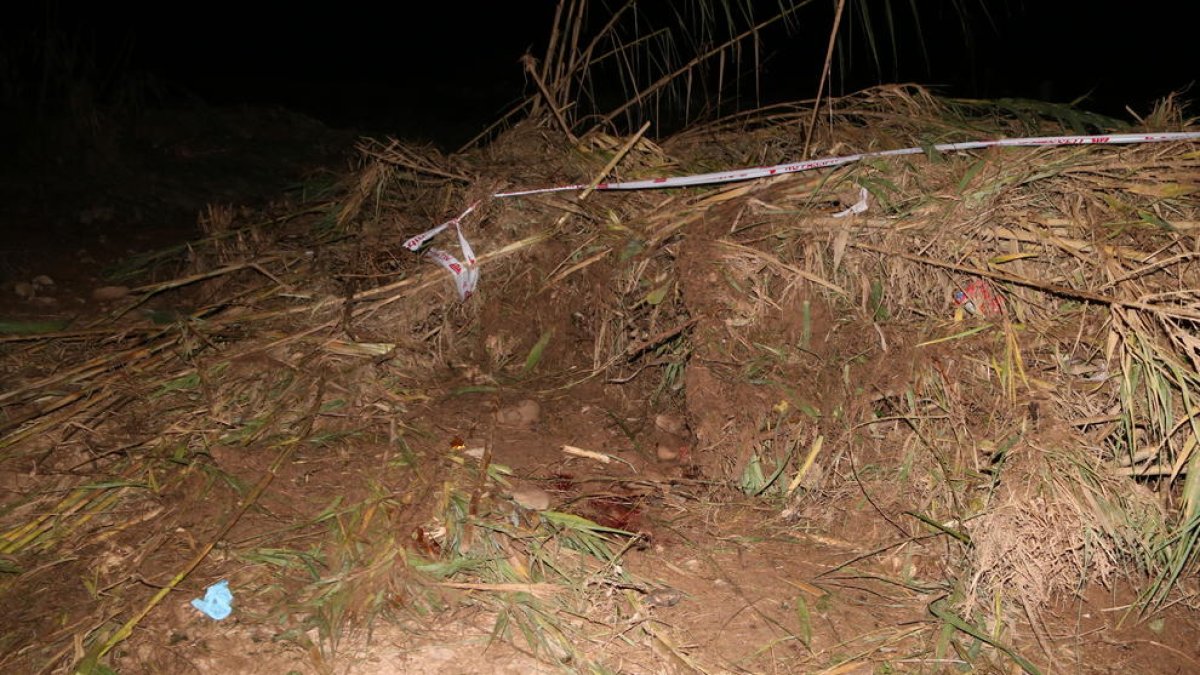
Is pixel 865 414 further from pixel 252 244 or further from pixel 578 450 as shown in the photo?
pixel 252 244

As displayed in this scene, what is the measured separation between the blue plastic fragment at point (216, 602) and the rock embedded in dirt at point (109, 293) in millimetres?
1774

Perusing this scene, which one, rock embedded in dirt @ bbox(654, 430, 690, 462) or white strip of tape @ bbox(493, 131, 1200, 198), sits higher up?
white strip of tape @ bbox(493, 131, 1200, 198)

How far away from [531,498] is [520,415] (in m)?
0.45

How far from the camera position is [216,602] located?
2.01m

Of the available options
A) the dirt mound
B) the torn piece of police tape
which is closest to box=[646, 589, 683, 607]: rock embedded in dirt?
the dirt mound

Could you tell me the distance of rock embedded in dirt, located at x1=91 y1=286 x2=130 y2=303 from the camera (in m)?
3.40

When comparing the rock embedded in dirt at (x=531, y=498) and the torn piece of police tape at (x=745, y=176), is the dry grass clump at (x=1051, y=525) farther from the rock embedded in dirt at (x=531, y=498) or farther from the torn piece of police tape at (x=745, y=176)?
the rock embedded in dirt at (x=531, y=498)

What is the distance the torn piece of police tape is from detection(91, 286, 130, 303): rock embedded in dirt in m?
1.13

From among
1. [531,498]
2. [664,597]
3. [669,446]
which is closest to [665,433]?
[669,446]

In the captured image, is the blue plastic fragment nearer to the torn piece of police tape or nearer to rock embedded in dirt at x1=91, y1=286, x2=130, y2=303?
the torn piece of police tape

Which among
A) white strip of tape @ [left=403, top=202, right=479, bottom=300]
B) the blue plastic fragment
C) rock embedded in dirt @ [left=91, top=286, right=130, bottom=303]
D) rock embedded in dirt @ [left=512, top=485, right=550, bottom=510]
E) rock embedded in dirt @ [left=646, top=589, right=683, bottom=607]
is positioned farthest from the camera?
rock embedded in dirt @ [left=91, top=286, right=130, bottom=303]

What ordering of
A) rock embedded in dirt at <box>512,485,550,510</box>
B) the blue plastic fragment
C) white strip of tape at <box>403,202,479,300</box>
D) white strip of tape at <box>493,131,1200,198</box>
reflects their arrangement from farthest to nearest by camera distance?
white strip of tape at <box>403,202,479,300</box> < white strip of tape at <box>493,131,1200,198</box> < rock embedded in dirt at <box>512,485,550,510</box> < the blue plastic fragment

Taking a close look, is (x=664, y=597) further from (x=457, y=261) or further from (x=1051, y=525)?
(x=457, y=261)

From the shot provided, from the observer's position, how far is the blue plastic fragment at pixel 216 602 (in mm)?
1986
